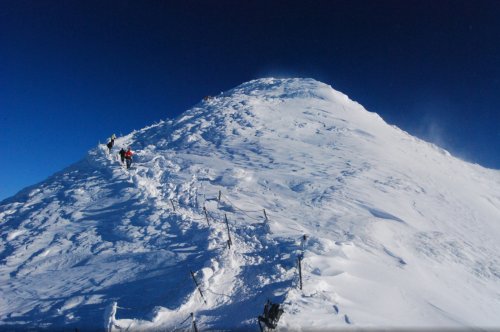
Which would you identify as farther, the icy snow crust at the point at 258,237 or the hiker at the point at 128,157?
the hiker at the point at 128,157

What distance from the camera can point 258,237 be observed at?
13055mm

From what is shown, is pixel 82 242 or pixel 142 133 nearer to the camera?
pixel 82 242

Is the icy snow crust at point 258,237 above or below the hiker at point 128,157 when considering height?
below

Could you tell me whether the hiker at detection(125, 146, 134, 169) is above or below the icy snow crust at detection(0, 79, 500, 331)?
above

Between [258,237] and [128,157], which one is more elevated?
[128,157]

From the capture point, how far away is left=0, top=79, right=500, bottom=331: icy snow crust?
31.4 ft

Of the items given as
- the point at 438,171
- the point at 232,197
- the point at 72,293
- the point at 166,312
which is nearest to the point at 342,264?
the point at 166,312

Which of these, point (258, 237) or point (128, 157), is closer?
point (258, 237)

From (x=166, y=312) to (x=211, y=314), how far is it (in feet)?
3.97

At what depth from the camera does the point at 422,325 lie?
8656 millimetres

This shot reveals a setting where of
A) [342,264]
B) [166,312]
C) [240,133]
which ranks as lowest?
[166,312]

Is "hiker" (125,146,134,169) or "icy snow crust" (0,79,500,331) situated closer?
"icy snow crust" (0,79,500,331)

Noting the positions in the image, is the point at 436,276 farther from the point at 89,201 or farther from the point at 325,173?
the point at 89,201

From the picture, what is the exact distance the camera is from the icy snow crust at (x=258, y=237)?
9586 mm
